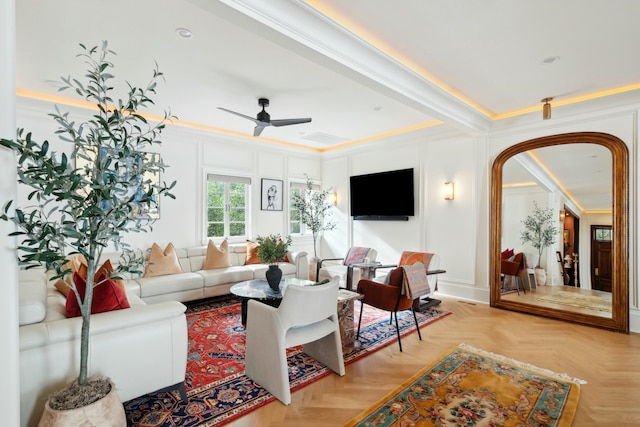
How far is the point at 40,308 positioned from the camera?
1.94 m

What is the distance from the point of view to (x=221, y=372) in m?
2.70

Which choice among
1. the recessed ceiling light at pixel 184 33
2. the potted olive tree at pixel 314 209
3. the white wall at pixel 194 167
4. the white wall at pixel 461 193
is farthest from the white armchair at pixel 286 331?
the potted olive tree at pixel 314 209

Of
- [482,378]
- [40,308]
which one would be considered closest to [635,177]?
[482,378]

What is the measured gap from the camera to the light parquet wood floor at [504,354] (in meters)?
2.16

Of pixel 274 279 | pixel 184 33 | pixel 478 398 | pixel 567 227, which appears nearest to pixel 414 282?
pixel 478 398

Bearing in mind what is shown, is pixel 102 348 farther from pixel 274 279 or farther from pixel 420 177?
pixel 420 177

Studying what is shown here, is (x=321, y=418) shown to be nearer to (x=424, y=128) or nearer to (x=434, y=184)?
(x=434, y=184)

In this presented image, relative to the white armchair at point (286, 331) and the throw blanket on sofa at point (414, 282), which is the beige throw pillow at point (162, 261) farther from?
the throw blanket on sofa at point (414, 282)

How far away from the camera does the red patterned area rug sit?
2.15m

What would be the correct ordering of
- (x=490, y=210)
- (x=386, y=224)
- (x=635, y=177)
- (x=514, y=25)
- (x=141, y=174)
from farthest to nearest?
(x=386, y=224)
(x=490, y=210)
(x=635, y=177)
(x=514, y=25)
(x=141, y=174)

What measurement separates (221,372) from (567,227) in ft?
14.7

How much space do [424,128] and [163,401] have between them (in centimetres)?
496

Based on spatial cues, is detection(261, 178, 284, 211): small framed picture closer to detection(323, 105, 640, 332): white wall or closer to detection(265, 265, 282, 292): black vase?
detection(323, 105, 640, 332): white wall

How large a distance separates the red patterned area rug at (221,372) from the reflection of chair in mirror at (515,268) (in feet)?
3.82
